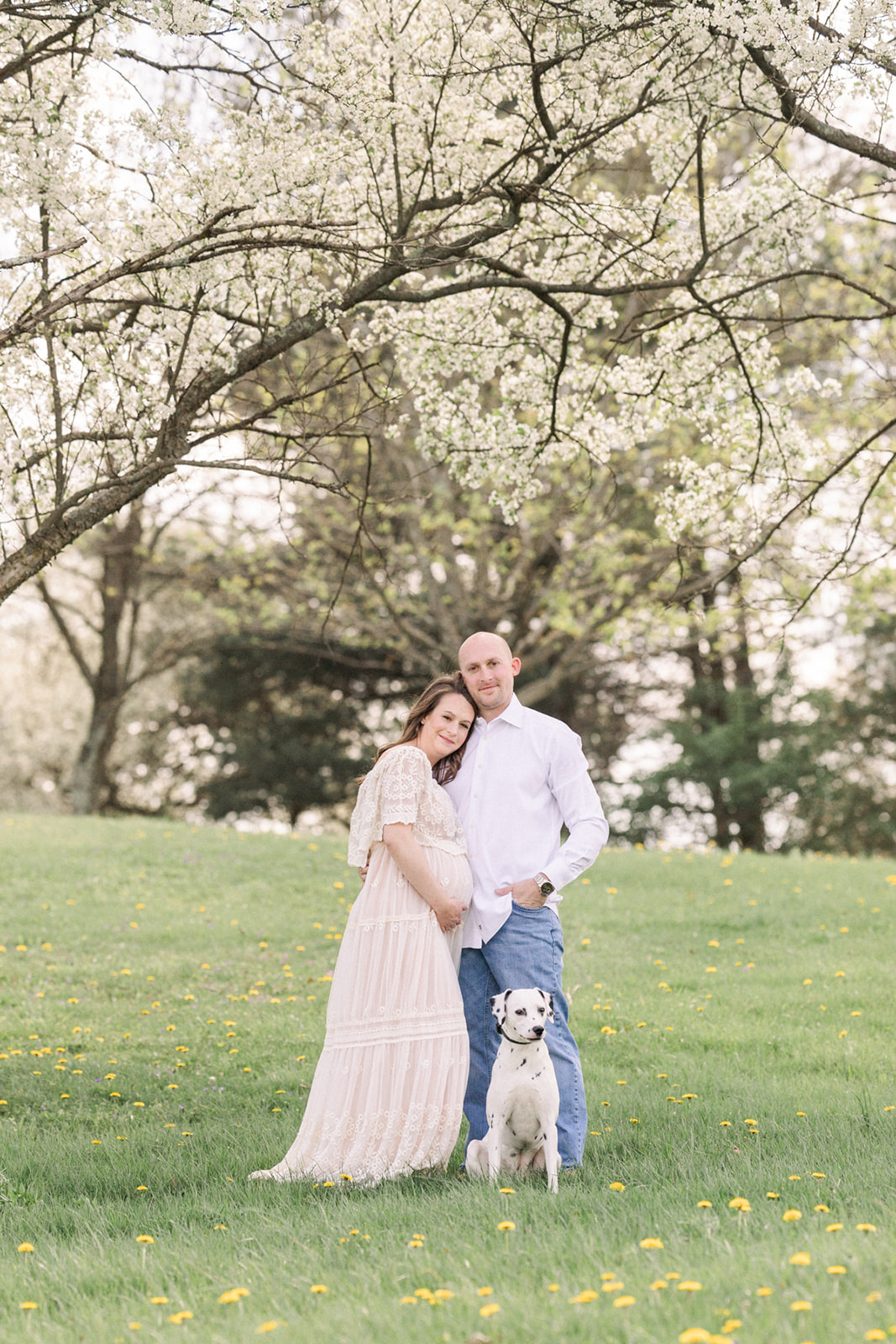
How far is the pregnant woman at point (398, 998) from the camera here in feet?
15.9

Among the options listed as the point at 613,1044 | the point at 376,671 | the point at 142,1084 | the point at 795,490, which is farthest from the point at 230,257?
the point at 376,671

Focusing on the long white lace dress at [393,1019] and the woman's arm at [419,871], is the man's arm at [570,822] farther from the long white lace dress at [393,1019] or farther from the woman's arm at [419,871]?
the long white lace dress at [393,1019]

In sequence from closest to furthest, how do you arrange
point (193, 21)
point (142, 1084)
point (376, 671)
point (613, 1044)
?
point (193, 21)
point (142, 1084)
point (613, 1044)
point (376, 671)

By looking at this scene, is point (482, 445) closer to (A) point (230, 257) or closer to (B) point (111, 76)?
(A) point (230, 257)

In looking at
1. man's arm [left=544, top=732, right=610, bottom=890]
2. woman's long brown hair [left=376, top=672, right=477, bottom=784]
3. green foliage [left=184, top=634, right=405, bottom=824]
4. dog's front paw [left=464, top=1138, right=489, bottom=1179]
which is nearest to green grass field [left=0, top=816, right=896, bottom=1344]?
dog's front paw [left=464, top=1138, right=489, bottom=1179]

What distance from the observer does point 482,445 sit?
7656mm

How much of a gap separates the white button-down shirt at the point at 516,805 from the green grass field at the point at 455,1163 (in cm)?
109

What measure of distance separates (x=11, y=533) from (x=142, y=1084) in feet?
10.6

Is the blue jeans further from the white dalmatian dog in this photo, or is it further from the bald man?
the white dalmatian dog

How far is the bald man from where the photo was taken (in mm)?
4945

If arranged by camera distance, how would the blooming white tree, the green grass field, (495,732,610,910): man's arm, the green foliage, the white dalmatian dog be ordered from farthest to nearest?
the green foliage < the blooming white tree < (495,732,610,910): man's arm < the white dalmatian dog < the green grass field

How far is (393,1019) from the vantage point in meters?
4.90

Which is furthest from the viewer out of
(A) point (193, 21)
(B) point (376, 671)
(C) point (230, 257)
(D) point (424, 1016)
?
(B) point (376, 671)

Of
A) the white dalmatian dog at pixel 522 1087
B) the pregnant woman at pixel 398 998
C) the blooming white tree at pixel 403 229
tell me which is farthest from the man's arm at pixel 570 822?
the blooming white tree at pixel 403 229
